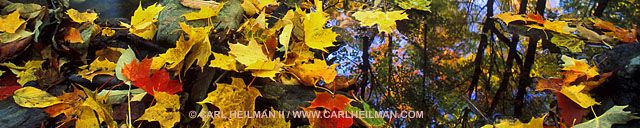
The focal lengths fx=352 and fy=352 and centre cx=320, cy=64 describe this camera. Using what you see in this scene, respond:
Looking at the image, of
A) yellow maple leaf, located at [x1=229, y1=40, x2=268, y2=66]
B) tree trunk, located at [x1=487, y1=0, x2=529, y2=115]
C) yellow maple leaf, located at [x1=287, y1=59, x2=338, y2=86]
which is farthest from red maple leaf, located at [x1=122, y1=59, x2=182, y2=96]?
tree trunk, located at [x1=487, y1=0, x2=529, y2=115]

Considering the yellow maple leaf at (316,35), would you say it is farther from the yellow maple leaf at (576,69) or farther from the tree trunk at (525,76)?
the yellow maple leaf at (576,69)

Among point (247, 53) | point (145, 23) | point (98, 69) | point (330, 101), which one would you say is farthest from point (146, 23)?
point (330, 101)

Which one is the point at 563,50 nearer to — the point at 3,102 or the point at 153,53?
the point at 153,53

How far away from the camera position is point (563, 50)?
2.76ft

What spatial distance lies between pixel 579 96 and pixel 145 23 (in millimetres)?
973

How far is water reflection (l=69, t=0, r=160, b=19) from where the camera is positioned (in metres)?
1.15

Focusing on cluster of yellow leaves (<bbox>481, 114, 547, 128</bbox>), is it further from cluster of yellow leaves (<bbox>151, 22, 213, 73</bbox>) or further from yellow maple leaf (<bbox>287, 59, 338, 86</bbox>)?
cluster of yellow leaves (<bbox>151, 22, 213, 73</bbox>)

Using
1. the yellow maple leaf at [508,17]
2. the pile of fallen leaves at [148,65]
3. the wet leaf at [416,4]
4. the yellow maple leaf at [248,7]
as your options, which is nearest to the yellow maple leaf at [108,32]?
the pile of fallen leaves at [148,65]

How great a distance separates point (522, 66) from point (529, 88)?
6cm

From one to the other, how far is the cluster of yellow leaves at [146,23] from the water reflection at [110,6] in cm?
21

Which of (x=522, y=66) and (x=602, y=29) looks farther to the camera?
(x=602, y=29)

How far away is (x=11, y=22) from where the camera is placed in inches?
34.6

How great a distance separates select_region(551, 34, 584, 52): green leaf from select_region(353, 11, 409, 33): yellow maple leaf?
37 centimetres

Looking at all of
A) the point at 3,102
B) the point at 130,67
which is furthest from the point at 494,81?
the point at 3,102
